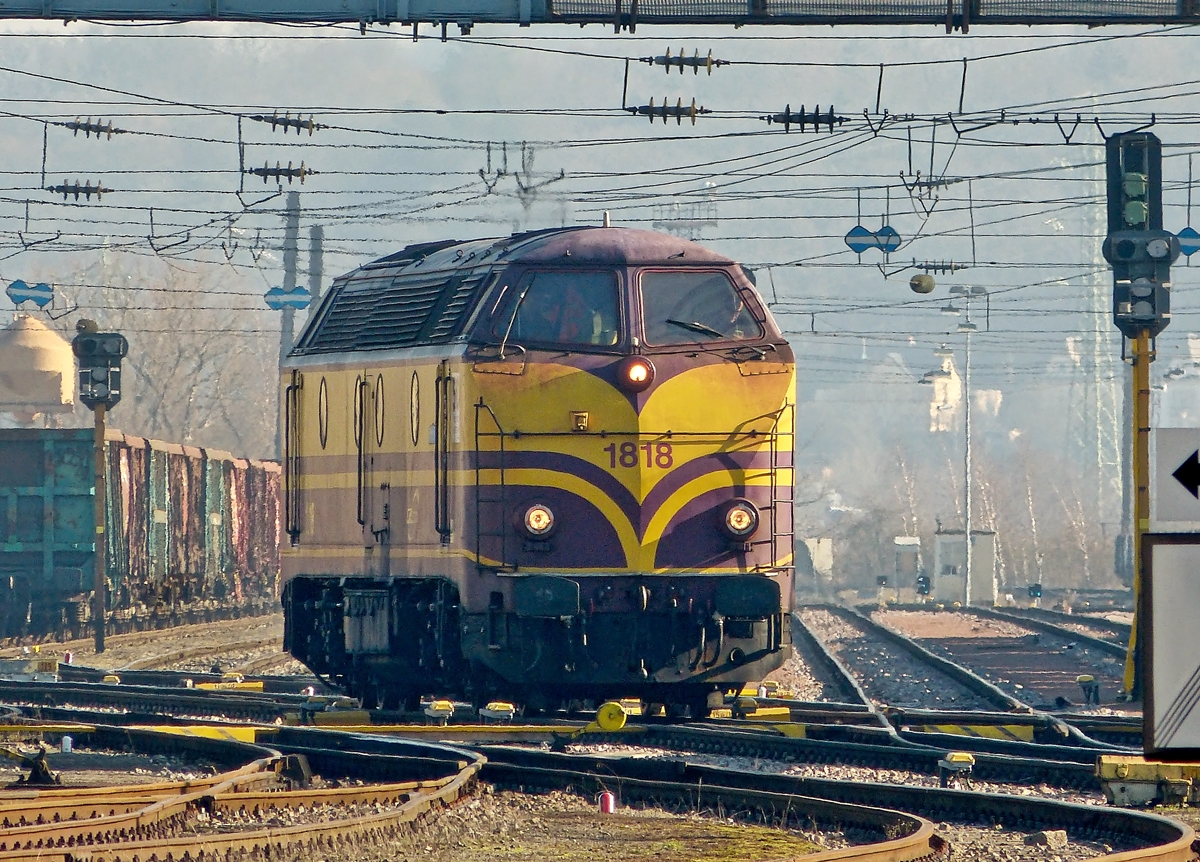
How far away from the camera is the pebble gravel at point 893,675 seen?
19.0 meters

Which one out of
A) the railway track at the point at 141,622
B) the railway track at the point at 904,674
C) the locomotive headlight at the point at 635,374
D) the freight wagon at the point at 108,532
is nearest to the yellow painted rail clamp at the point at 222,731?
the locomotive headlight at the point at 635,374

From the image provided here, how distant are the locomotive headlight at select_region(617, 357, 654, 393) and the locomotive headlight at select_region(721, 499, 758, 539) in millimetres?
1028

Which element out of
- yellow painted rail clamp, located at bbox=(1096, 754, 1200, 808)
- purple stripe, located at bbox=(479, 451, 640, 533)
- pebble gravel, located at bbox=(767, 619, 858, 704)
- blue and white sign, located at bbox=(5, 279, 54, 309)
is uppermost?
blue and white sign, located at bbox=(5, 279, 54, 309)

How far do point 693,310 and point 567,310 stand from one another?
0.90m

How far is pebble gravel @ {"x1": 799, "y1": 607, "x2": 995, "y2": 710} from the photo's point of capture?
19031mm

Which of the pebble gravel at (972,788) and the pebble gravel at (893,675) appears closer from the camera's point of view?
the pebble gravel at (972,788)

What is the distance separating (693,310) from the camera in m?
13.9

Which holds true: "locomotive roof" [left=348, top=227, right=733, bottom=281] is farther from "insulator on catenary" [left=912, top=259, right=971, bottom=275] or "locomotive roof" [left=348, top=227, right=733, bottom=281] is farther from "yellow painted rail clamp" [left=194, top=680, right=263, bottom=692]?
"insulator on catenary" [left=912, top=259, right=971, bottom=275]

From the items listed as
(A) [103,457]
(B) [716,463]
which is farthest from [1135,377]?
(A) [103,457]

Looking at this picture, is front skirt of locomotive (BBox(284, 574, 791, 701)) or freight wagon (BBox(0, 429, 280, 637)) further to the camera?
freight wagon (BBox(0, 429, 280, 637))

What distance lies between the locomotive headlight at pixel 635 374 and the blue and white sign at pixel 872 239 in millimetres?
16259

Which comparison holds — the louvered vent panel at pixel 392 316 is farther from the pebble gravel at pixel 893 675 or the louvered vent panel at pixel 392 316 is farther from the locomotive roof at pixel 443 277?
the pebble gravel at pixel 893 675

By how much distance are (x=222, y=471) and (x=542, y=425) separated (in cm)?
2435

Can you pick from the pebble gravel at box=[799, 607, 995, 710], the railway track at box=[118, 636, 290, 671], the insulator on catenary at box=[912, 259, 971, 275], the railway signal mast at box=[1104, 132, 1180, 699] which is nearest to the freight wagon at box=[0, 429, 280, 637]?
the railway track at box=[118, 636, 290, 671]
